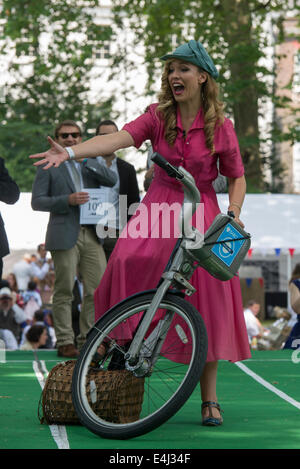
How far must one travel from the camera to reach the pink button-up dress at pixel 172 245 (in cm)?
553

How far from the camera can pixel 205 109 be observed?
18.6 feet

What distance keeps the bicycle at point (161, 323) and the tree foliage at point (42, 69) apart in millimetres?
18588

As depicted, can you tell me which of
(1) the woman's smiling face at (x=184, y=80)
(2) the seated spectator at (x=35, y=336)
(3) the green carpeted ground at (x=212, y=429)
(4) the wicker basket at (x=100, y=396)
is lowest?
(2) the seated spectator at (x=35, y=336)

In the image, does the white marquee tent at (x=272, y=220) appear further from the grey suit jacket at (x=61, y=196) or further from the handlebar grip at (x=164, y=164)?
the handlebar grip at (x=164, y=164)

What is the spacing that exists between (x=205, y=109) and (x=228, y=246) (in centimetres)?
87

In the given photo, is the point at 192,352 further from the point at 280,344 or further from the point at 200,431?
the point at 280,344

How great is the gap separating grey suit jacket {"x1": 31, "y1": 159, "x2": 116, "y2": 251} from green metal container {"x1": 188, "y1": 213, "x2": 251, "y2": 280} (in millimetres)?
4298

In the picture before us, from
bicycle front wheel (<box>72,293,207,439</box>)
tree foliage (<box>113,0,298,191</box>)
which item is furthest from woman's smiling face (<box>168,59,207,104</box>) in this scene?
tree foliage (<box>113,0,298,191</box>)

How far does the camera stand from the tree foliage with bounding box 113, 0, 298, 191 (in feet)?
73.4

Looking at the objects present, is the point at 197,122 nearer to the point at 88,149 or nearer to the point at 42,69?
the point at 88,149

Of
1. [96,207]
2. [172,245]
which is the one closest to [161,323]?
[172,245]

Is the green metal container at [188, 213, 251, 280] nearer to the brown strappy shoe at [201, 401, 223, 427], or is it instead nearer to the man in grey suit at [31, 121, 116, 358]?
the brown strappy shoe at [201, 401, 223, 427]

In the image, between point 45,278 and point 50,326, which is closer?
point 50,326

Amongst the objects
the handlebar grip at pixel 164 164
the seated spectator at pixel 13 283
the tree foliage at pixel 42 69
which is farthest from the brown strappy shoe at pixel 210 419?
the tree foliage at pixel 42 69
